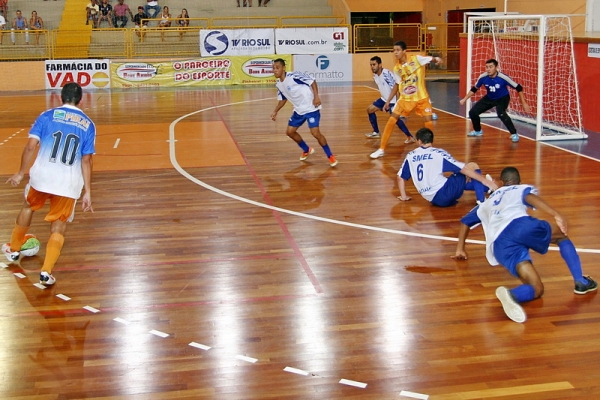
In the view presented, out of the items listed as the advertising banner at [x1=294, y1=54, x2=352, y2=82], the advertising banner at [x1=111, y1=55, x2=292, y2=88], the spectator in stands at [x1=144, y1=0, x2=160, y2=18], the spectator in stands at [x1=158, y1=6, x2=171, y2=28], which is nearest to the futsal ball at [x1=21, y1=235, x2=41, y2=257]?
the advertising banner at [x1=111, y1=55, x2=292, y2=88]

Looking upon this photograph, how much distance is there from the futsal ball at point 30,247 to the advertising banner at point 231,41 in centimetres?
2183

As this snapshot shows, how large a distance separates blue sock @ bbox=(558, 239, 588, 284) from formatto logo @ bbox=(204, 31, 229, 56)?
23.9 meters

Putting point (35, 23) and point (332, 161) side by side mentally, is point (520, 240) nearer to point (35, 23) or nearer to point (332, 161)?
point (332, 161)

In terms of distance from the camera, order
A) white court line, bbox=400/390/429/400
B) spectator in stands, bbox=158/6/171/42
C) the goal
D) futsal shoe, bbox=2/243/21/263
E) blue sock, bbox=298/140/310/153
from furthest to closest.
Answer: spectator in stands, bbox=158/6/171/42 → the goal → blue sock, bbox=298/140/310/153 → futsal shoe, bbox=2/243/21/263 → white court line, bbox=400/390/429/400

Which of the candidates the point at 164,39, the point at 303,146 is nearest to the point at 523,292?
the point at 303,146

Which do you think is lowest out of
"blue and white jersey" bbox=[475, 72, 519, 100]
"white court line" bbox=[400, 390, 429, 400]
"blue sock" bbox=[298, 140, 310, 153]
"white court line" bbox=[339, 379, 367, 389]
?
"white court line" bbox=[400, 390, 429, 400]

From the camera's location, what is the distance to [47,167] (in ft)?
23.4

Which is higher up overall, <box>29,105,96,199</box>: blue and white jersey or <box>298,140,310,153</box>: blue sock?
<box>29,105,96,199</box>: blue and white jersey

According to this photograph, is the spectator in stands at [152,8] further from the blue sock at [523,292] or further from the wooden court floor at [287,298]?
the blue sock at [523,292]

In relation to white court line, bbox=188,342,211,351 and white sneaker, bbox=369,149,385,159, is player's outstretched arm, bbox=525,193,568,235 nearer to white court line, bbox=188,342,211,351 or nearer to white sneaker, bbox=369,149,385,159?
white court line, bbox=188,342,211,351

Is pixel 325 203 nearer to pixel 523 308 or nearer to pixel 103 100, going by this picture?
pixel 523 308

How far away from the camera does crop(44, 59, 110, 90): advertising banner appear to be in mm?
27953

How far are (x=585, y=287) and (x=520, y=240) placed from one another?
2.81 ft

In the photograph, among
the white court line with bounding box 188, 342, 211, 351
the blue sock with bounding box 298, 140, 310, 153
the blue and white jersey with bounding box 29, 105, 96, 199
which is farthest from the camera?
→ the blue sock with bounding box 298, 140, 310, 153
